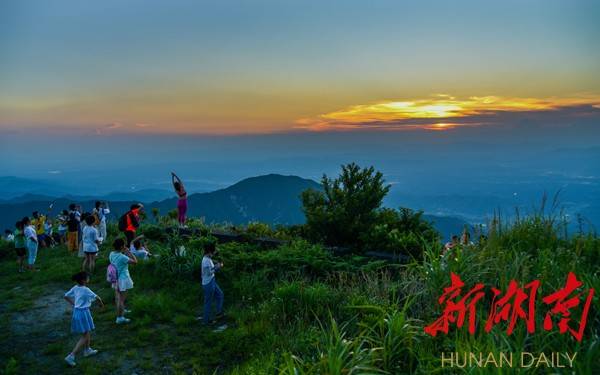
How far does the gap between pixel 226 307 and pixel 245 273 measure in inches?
59.1

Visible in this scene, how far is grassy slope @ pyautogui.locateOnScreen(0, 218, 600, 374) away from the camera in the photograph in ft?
17.6

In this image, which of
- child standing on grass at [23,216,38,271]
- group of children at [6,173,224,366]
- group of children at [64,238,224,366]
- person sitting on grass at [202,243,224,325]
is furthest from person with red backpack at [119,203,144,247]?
person sitting on grass at [202,243,224,325]

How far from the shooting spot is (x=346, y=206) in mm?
15609

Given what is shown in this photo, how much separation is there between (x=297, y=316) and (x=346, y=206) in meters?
7.73

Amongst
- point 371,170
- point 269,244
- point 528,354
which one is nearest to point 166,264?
point 269,244

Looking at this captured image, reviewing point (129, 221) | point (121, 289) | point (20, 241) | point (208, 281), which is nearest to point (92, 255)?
point (129, 221)

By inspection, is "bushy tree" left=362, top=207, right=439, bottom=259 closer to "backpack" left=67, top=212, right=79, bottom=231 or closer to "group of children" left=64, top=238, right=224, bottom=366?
"group of children" left=64, top=238, right=224, bottom=366

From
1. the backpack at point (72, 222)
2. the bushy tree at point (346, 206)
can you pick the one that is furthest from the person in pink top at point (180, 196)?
the bushy tree at point (346, 206)

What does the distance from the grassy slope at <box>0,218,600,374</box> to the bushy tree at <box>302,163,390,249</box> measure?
2.88m

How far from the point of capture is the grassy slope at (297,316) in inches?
211

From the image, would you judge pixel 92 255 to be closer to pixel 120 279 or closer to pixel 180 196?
pixel 180 196

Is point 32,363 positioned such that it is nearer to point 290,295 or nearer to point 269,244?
point 290,295

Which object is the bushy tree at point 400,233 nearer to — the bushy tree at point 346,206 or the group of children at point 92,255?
the bushy tree at point 346,206

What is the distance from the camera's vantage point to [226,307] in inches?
399
